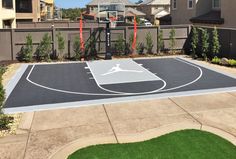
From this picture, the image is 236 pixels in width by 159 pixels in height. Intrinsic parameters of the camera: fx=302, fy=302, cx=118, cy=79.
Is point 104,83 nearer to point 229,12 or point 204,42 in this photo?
point 204,42

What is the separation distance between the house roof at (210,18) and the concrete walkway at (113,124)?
1830 cm

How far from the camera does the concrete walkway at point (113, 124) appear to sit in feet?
26.1

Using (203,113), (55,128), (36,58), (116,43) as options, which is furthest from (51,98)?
(116,43)

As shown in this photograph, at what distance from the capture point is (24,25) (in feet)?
112

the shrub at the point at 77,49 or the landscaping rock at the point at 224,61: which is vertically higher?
the shrub at the point at 77,49

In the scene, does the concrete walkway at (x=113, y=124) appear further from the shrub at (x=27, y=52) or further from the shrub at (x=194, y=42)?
the shrub at (x=27, y=52)

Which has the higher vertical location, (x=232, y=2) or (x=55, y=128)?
(x=232, y=2)

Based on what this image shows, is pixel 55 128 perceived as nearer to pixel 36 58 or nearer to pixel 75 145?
pixel 75 145

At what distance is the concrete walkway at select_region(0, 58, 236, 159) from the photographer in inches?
313

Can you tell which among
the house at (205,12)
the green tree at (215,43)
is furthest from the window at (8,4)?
the green tree at (215,43)

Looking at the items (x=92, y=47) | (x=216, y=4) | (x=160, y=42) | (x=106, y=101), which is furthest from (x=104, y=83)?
(x=216, y=4)

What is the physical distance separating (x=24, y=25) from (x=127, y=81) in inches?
910

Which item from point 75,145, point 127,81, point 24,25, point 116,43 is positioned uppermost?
point 24,25

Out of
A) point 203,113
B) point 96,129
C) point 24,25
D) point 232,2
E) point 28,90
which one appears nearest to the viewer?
point 96,129
